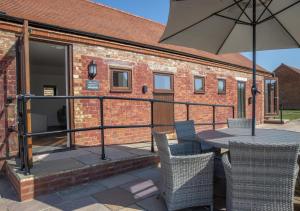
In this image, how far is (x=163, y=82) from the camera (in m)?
7.95

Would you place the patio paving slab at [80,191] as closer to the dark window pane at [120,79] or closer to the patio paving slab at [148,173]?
the patio paving slab at [148,173]

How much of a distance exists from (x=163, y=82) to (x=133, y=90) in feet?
4.58

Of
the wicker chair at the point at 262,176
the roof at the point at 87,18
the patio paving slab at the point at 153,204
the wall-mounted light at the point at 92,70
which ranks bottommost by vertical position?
the patio paving slab at the point at 153,204

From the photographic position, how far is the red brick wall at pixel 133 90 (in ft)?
18.9

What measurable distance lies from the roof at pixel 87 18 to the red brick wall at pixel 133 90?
0.51 meters

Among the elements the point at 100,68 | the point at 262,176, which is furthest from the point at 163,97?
the point at 262,176

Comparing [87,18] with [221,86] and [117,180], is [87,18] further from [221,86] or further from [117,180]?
[221,86]

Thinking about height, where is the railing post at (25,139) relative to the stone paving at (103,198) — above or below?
above

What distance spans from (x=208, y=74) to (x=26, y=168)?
765 cm

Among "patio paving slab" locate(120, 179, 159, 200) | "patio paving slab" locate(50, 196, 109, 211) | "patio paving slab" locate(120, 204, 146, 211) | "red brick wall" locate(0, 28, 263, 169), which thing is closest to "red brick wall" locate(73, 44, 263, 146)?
"red brick wall" locate(0, 28, 263, 169)

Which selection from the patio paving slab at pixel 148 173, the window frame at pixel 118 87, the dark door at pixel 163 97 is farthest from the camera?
the dark door at pixel 163 97

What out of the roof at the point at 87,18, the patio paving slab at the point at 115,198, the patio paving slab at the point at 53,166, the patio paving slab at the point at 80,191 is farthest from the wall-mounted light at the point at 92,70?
the patio paving slab at the point at 115,198

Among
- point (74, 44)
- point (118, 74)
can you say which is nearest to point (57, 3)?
point (74, 44)

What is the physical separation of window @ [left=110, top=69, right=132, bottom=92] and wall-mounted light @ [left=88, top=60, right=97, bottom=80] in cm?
56
